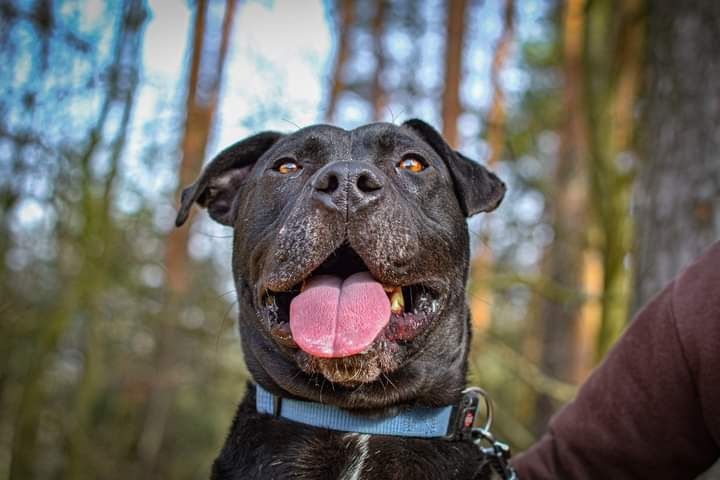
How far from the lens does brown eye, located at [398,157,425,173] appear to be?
10.0ft

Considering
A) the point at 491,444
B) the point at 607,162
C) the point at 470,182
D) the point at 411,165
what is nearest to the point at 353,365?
the point at 491,444

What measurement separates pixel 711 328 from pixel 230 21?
9554mm

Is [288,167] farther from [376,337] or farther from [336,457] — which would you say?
[336,457]

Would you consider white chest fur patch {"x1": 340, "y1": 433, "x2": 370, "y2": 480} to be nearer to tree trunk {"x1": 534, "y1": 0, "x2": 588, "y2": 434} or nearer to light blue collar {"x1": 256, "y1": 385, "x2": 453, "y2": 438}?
light blue collar {"x1": 256, "y1": 385, "x2": 453, "y2": 438}

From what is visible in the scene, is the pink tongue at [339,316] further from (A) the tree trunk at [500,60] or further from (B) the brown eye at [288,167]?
(A) the tree trunk at [500,60]

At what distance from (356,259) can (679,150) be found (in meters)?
2.89

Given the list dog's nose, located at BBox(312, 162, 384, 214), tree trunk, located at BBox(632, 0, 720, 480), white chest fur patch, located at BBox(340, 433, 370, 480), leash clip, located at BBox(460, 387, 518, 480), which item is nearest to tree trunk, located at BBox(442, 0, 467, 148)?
tree trunk, located at BBox(632, 0, 720, 480)

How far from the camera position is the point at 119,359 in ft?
38.5

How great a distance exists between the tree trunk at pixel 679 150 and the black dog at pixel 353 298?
1.73m

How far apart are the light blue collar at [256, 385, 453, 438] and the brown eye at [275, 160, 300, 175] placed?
1053 mm

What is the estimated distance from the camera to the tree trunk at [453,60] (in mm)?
9852

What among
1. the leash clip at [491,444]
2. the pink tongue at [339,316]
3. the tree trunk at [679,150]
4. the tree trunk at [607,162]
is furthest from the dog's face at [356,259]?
the tree trunk at [607,162]

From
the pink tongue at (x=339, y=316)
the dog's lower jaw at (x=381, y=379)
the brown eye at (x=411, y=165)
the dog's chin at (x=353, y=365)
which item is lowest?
the dog's lower jaw at (x=381, y=379)

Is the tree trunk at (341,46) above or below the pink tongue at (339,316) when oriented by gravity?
above
